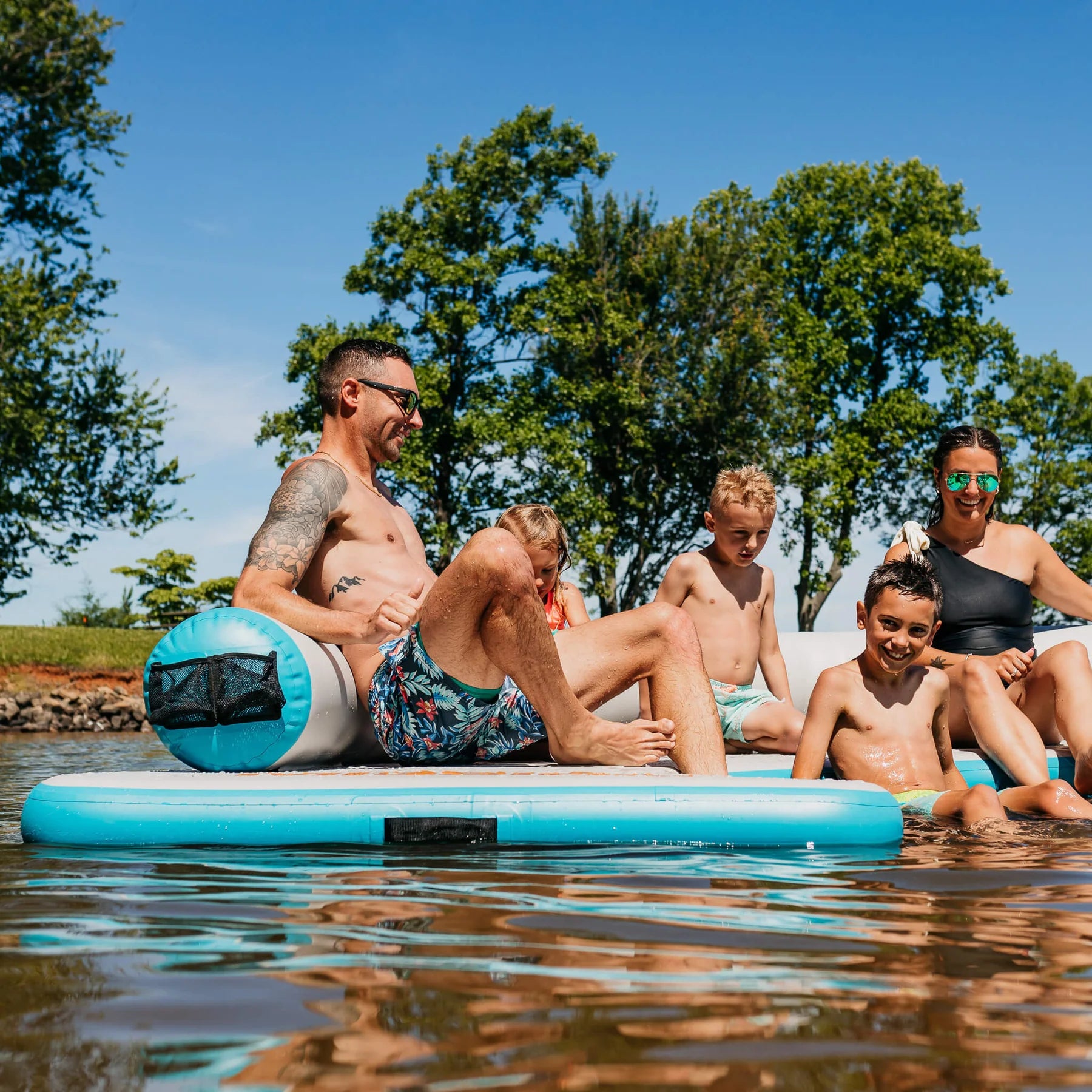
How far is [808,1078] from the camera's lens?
1.23 m

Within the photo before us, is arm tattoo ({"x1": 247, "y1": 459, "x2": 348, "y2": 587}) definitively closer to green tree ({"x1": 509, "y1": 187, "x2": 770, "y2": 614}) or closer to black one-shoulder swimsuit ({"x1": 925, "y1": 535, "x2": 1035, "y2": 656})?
black one-shoulder swimsuit ({"x1": 925, "y1": 535, "x2": 1035, "y2": 656})

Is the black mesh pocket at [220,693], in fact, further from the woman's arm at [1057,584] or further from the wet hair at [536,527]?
the woman's arm at [1057,584]

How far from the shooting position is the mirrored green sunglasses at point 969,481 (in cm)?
515

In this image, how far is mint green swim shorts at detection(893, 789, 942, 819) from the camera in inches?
151

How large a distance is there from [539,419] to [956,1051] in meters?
22.2

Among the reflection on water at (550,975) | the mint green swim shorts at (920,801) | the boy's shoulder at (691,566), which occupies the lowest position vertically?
the mint green swim shorts at (920,801)

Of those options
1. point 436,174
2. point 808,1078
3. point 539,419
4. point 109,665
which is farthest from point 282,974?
point 436,174

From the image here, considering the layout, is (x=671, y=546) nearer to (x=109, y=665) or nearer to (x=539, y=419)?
(x=539, y=419)

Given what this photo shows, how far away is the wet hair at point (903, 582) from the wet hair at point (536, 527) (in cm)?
129

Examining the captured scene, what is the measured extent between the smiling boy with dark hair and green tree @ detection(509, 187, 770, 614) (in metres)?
18.5

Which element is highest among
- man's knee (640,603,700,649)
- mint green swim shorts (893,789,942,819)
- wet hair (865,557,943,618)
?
wet hair (865,557,943,618)

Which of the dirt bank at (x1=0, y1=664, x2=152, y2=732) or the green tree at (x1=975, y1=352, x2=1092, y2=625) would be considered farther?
the green tree at (x1=975, y1=352, x2=1092, y2=625)

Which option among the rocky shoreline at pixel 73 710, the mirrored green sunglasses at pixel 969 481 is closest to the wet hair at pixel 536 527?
the mirrored green sunglasses at pixel 969 481

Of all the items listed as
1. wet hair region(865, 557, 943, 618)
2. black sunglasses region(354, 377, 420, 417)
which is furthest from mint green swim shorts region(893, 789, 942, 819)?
black sunglasses region(354, 377, 420, 417)
